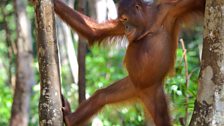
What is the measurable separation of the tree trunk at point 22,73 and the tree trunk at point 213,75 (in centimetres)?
437

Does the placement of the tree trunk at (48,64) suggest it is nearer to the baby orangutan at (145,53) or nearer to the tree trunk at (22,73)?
the baby orangutan at (145,53)

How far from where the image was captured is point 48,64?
258 centimetres

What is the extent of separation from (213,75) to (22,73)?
14.9 ft

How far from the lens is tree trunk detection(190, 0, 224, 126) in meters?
2.28

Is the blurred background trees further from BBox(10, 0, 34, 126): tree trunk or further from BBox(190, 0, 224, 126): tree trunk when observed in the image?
BBox(190, 0, 224, 126): tree trunk

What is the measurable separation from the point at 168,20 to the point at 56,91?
38.1 inches

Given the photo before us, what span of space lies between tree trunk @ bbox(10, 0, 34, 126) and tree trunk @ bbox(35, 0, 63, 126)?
3.88 metres

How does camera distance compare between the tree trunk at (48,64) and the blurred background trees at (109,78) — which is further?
the blurred background trees at (109,78)

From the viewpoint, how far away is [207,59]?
2.31m

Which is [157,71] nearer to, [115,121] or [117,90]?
[117,90]

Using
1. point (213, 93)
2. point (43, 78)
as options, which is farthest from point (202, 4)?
point (43, 78)

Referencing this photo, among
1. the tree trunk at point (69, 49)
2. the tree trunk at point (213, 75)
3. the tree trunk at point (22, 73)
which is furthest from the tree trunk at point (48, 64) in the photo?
the tree trunk at point (22, 73)

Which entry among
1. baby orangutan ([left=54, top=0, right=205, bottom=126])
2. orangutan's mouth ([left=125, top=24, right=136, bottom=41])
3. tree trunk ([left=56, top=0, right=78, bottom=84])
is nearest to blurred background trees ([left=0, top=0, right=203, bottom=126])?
tree trunk ([left=56, top=0, right=78, bottom=84])

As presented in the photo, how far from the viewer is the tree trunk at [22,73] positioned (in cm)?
642
